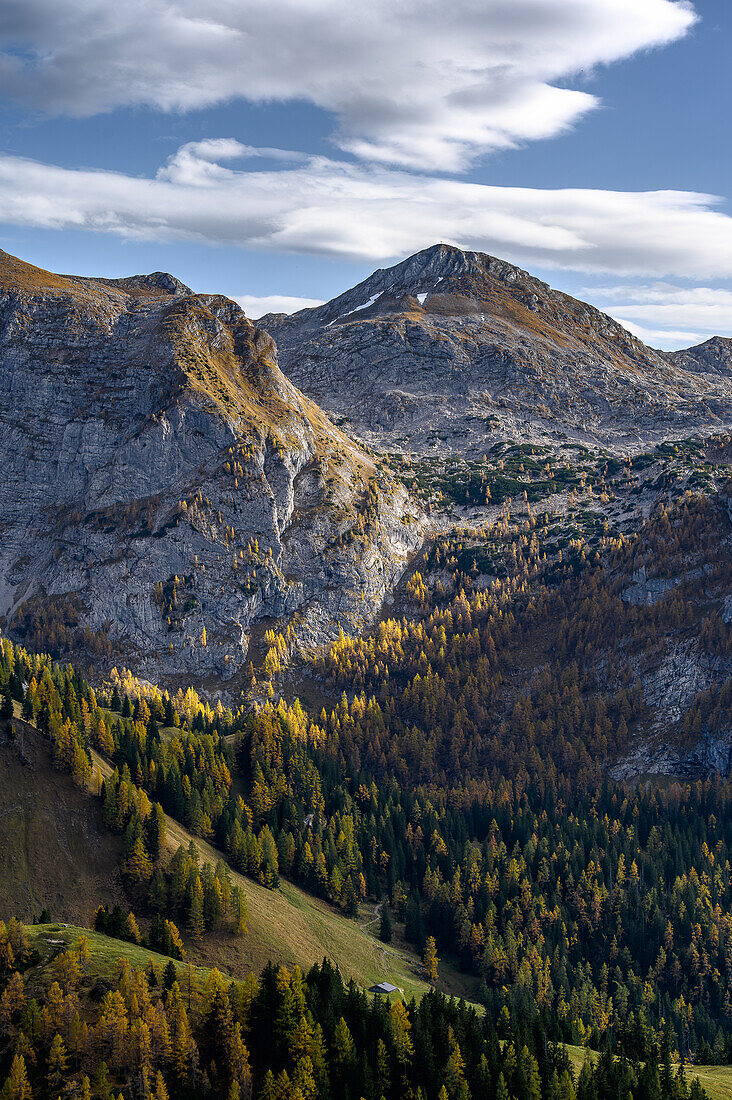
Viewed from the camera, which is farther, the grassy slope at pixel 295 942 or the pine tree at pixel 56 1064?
the grassy slope at pixel 295 942

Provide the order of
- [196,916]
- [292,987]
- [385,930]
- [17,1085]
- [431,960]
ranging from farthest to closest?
1. [385,930]
2. [431,960]
3. [196,916]
4. [292,987]
5. [17,1085]

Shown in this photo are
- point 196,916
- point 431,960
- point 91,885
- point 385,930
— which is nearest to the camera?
point 196,916

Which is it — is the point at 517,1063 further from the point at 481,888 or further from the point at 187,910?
the point at 481,888

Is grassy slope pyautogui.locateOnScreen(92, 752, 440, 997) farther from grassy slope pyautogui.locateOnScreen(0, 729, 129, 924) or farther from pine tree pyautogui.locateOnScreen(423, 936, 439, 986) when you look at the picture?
grassy slope pyautogui.locateOnScreen(0, 729, 129, 924)

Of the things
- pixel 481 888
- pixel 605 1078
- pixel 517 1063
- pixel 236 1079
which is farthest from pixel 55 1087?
pixel 481 888

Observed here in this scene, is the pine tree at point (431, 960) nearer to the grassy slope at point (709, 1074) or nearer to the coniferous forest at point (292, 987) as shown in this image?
the coniferous forest at point (292, 987)

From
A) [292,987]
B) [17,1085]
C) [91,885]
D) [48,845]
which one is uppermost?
[48,845]

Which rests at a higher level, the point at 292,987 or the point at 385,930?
the point at 292,987

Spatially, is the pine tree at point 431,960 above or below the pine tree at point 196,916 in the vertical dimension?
below

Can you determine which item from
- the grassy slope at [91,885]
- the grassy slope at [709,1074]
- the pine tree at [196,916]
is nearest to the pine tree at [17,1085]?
the grassy slope at [91,885]

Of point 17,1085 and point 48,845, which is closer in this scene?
point 17,1085

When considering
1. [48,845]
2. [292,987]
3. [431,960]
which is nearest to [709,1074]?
[431,960]

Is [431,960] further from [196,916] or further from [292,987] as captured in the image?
[292,987]
